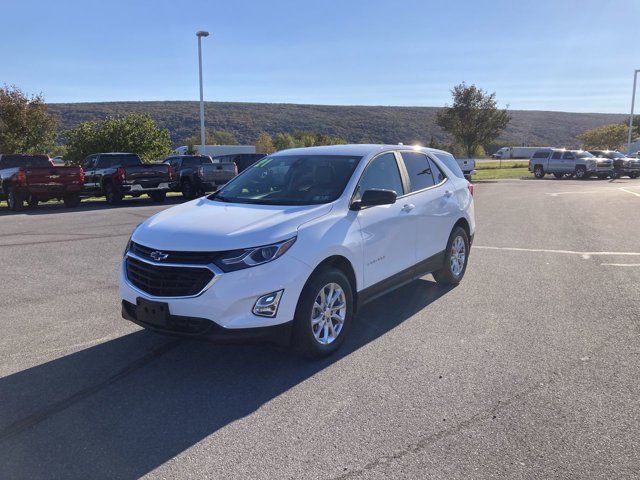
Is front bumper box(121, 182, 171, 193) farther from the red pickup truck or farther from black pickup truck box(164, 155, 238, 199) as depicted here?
the red pickup truck

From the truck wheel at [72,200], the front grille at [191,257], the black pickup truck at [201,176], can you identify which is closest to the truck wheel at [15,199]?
the truck wheel at [72,200]

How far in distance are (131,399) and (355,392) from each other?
1.60m

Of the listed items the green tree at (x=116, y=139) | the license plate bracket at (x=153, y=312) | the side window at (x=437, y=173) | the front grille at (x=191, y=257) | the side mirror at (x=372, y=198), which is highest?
the green tree at (x=116, y=139)

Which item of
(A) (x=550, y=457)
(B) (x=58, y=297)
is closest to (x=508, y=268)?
(A) (x=550, y=457)

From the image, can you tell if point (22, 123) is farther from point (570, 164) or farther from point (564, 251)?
point (570, 164)

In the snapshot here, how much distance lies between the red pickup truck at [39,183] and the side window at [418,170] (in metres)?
14.0

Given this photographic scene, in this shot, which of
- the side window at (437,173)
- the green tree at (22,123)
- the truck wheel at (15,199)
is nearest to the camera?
the side window at (437,173)

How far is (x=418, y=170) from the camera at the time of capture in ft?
20.5

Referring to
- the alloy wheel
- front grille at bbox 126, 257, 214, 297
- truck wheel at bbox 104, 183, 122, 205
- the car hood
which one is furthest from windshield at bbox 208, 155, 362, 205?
truck wheel at bbox 104, 183, 122, 205

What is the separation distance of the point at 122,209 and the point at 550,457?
16.1 meters

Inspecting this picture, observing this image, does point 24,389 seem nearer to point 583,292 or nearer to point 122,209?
point 583,292

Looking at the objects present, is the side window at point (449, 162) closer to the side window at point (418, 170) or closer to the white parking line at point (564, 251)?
the side window at point (418, 170)

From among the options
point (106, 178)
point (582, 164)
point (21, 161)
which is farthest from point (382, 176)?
point (582, 164)

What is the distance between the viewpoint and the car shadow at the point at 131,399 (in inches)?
123
